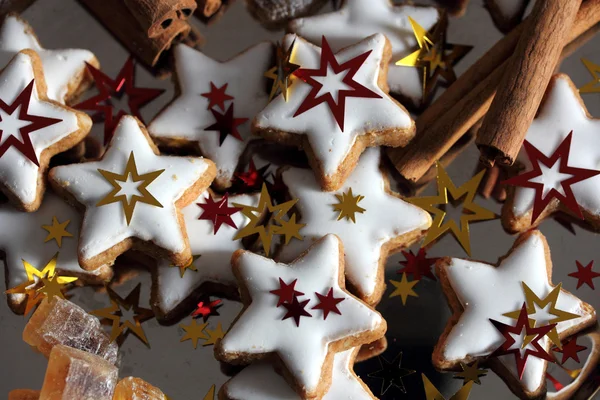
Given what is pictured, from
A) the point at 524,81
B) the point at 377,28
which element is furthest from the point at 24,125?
the point at 524,81

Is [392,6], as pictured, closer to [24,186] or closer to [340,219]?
[340,219]

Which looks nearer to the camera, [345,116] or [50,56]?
[345,116]

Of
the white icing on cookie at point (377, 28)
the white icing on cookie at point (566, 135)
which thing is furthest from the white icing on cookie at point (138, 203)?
the white icing on cookie at point (566, 135)

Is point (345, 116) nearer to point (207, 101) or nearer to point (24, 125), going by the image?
point (207, 101)

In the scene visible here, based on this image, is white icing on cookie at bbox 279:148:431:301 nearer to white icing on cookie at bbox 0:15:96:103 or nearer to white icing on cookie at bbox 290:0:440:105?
white icing on cookie at bbox 290:0:440:105

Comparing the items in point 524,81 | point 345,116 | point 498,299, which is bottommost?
point 498,299

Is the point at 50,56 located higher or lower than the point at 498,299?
higher
